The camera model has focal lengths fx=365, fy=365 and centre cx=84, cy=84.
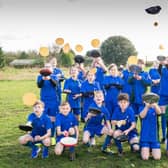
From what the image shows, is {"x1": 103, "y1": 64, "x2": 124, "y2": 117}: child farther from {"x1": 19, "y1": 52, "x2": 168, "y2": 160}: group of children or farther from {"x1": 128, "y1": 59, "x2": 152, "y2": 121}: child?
{"x1": 128, "y1": 59, "x2": 152, "y2": 121}: child

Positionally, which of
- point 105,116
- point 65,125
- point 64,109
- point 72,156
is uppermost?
point 64,109

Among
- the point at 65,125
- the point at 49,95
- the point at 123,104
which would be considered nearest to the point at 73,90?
the point at 49,95

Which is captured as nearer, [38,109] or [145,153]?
[145,153]

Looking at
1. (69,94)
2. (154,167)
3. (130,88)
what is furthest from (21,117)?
(154,167)

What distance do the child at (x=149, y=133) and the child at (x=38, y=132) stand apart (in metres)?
1.77

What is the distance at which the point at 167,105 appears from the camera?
751cm

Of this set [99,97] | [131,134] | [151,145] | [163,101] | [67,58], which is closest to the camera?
[151,145]

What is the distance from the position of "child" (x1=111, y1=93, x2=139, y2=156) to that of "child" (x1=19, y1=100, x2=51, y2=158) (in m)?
1.31

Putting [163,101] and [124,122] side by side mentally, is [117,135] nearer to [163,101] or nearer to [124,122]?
[124,122]

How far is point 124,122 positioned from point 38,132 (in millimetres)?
1670

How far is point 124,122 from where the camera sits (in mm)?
7109

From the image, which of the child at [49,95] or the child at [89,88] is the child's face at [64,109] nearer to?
the child at [49,95]

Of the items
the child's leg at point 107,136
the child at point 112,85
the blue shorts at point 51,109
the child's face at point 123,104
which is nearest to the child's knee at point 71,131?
the child's leg at point 107,136

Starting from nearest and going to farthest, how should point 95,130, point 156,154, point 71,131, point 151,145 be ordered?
point 156,154
point 151,145
point 71,131
point 95,130
